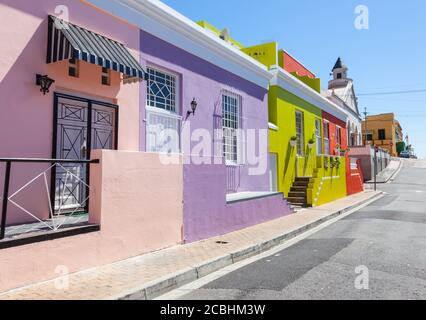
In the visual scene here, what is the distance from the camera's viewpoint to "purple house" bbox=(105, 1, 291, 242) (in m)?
8.48

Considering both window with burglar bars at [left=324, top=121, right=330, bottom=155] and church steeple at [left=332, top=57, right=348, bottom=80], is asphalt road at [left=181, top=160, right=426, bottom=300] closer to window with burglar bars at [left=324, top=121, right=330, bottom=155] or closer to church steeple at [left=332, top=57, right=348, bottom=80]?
window with burglar bars at [left=324, top=121, right=330, bottom=155]

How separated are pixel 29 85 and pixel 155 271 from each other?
12.3ft

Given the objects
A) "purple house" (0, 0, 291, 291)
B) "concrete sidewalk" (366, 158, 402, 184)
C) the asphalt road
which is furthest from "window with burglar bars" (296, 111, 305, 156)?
"concrete sidewalk" (366, 158, 402, 184)

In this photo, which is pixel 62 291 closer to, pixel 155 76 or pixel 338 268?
pixel 338 268

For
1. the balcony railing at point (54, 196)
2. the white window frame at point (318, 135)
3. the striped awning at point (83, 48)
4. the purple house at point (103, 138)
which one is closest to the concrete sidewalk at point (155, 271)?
the purple house at point (103, 138)

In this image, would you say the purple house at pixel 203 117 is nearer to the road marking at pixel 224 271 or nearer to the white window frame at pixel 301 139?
the road marking at pixel 224 271

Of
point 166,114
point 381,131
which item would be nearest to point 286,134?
point 166,114

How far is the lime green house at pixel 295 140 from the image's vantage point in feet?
50.0

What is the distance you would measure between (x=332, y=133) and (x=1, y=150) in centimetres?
2077

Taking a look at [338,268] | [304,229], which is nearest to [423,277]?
→ [338,268]

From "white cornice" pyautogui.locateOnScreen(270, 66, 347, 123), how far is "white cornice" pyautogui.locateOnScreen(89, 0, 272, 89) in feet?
7.21

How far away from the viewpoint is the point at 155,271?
579 centimetres

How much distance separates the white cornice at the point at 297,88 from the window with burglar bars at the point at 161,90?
6.63 meters

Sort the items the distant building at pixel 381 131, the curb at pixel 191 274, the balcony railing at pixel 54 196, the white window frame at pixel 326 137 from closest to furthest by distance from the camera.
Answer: the curb at pixel 191 274, the balcony railing at pixel 54 196, the white window frame at pixel 326 137, the distant building at pixel 381 131
